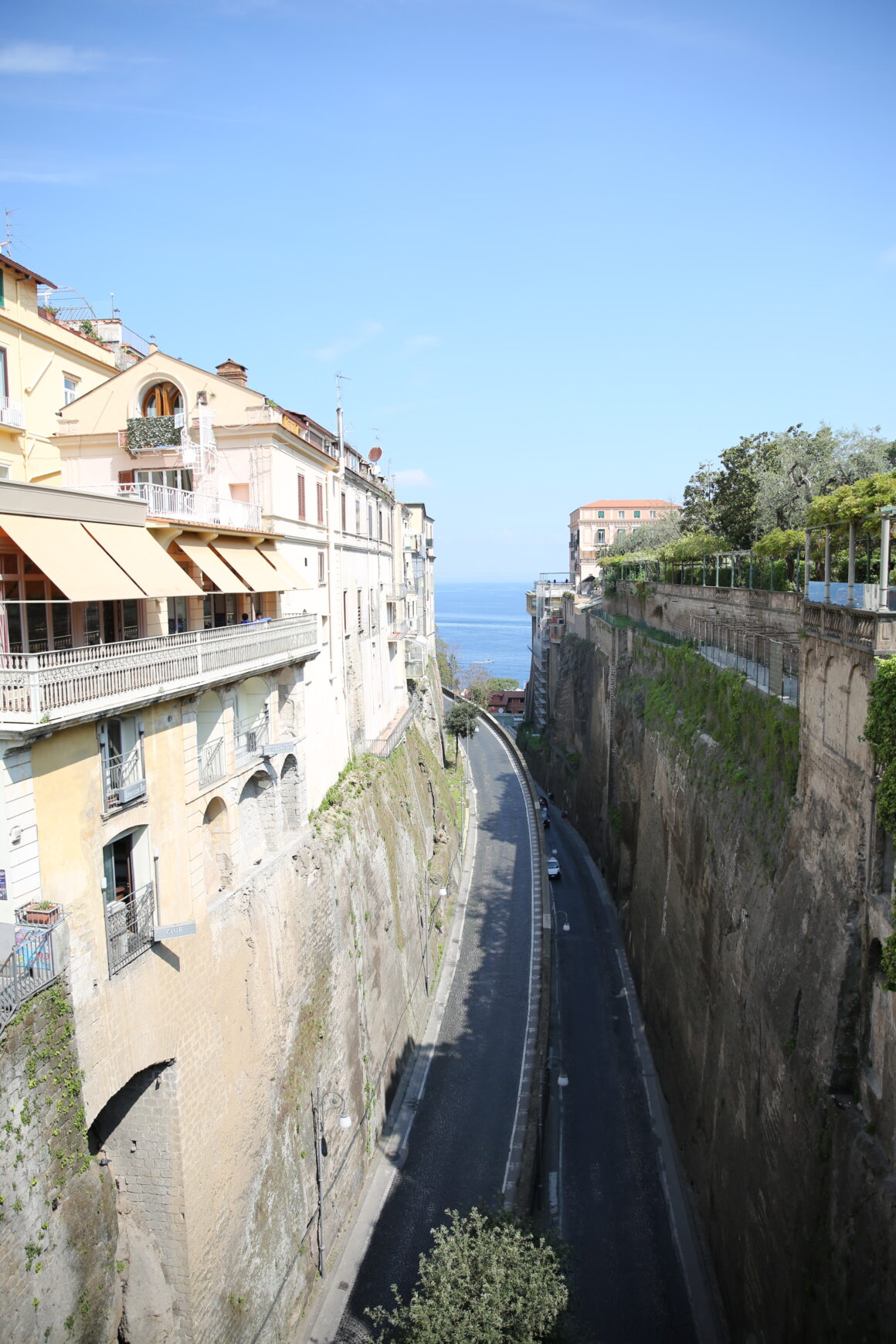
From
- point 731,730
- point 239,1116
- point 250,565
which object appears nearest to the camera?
point 239,1116

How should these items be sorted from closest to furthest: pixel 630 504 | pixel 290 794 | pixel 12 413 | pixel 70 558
→ pixel 70 558 < pixel 12 413 < pixel 290 794 < pixel 630 504

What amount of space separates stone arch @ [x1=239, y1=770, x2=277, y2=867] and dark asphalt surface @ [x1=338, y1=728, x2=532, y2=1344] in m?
8.76

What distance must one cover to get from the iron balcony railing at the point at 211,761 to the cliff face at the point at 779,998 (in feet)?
33.1

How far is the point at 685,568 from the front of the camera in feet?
113

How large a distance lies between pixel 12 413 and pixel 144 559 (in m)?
7.21

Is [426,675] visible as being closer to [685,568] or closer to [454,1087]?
[685,568]

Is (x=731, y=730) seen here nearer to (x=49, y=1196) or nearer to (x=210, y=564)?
(x=210, y=564)

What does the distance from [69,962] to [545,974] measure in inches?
803

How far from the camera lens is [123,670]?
11.5 metres

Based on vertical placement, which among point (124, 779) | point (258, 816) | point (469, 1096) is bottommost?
point (469, 1096)

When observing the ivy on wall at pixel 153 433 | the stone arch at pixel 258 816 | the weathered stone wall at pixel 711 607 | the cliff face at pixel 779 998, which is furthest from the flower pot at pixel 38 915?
the weathered stone wall at pixel 711 607

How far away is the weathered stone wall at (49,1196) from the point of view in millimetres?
9242

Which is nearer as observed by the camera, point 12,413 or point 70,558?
point 70,558

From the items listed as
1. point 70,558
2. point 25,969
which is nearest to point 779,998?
point 25,969
